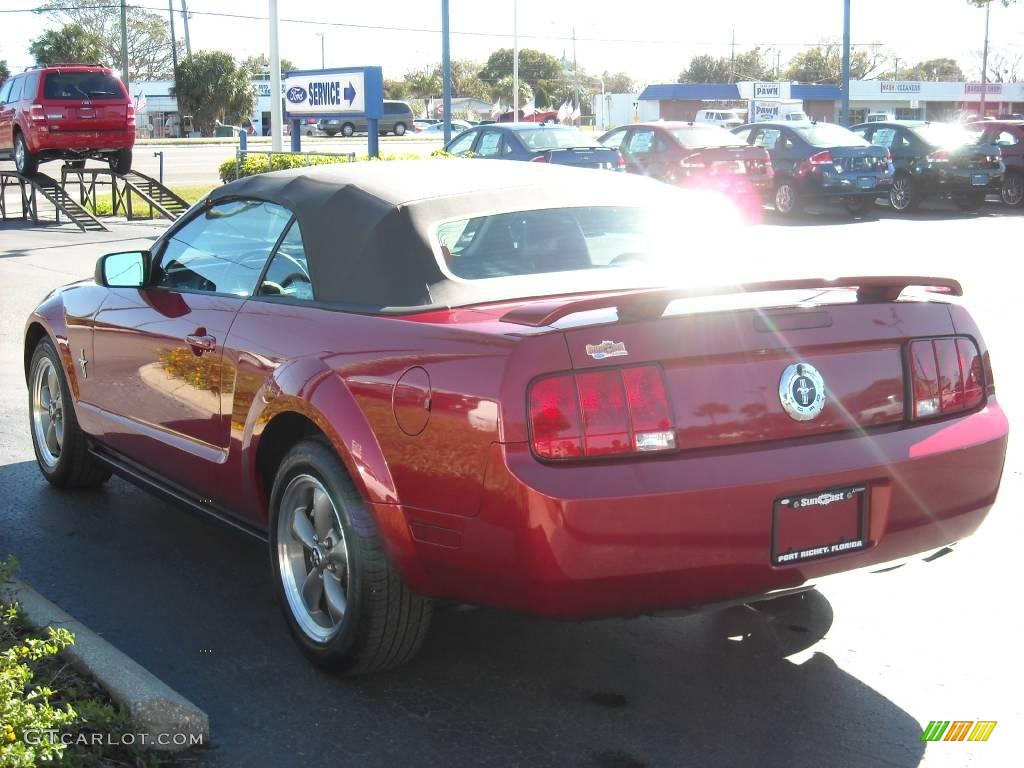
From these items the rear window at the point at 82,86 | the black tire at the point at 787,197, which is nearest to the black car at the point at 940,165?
the black tire at the point at 787,197

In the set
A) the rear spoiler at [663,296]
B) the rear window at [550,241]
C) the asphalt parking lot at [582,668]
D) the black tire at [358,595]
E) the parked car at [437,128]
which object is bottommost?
the asphalt parking lot at [582,668]

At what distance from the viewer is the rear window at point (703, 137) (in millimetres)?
22594

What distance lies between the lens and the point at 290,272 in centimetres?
450

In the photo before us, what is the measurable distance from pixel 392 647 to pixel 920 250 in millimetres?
14909

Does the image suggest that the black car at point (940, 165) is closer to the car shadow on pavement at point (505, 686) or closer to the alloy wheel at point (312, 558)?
the car shadow on pavement at point (505, 686)

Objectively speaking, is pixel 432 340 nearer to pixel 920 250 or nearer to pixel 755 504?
pixel 755 504

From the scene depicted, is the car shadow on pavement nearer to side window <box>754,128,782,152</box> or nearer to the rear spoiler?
the rear spoiler

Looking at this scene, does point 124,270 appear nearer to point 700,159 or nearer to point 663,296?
point 663,296

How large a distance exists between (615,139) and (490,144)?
304cm

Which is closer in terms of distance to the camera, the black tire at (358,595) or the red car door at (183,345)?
the black tire at (358,595)

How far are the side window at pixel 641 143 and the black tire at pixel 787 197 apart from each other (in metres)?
2.55

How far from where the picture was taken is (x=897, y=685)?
395 cm

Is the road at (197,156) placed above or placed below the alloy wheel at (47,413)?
above

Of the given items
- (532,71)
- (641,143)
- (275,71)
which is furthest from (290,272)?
(532,71)
